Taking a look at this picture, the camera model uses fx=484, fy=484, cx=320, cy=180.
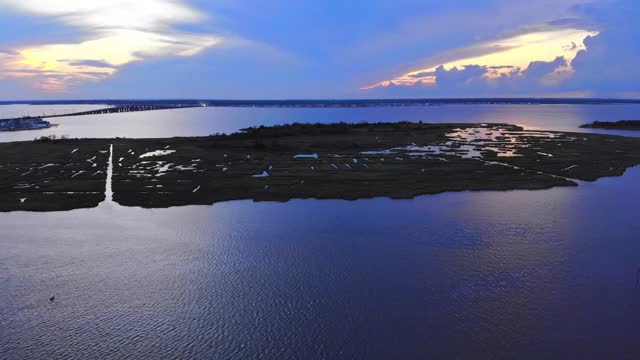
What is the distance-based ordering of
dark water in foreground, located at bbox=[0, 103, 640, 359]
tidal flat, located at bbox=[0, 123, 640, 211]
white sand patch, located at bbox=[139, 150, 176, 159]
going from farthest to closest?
white sand patch, located at bbox=[139, 150, 176, 159]
tidal flat, located at bbox=[0, 123, 640, 211]
dark water in foreground, located at bbox=[0, 103, 640, 359]

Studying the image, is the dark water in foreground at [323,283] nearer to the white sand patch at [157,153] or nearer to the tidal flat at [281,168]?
the tidal flat at [281,168]

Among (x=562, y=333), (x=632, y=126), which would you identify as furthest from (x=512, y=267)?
(x=632, y=126)

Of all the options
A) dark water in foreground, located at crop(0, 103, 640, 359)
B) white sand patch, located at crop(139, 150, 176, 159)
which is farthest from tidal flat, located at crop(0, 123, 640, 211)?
dark water in foreground, located at crop(0, 103, 640, 359)

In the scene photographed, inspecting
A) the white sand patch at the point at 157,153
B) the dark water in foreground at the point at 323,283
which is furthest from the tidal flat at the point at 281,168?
the dark water in foreground at the point at 323,283

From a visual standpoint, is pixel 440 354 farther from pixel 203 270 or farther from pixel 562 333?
pixel 203 270

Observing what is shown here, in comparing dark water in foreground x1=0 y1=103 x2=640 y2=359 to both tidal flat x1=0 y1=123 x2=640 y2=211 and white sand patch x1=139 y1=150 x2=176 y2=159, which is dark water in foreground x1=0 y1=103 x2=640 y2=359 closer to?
tidal flat x1=0 y1=123 x2=640 y2=211

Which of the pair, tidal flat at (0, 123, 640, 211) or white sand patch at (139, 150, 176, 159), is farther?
white sand patch at (139, 150, 176, 159)

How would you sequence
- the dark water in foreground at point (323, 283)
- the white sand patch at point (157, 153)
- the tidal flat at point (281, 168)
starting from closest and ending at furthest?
the dark water in foreground at point (323, 283) < the tidal flat at point (281, 168) < the white sand patch at point (157, 153)
